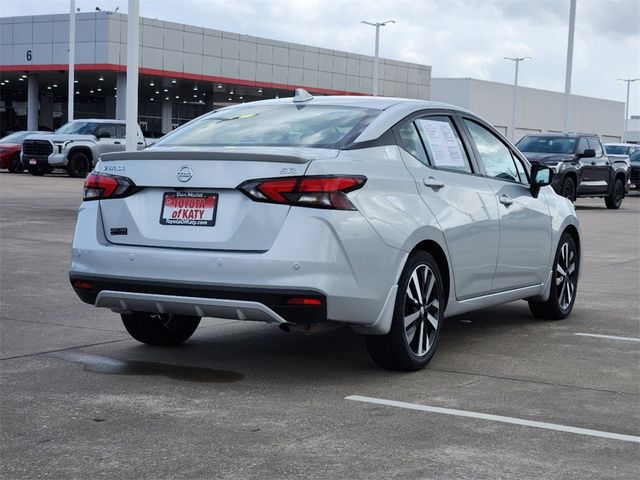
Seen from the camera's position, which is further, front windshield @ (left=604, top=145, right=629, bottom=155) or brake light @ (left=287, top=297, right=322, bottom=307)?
front windshield @ (left=604, top=145, right=629, bottom=155)

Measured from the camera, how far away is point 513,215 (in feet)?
26.1

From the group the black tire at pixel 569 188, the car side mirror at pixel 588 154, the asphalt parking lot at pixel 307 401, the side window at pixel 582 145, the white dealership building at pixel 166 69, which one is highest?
the white dealership building at pixel 166 69

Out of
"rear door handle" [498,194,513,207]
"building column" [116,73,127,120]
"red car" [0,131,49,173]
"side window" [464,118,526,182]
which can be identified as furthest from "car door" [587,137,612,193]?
"building column" [116,73,127,120]

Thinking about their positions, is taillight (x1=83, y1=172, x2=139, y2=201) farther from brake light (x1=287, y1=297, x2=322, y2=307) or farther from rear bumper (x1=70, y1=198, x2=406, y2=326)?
brake light (x1=287, y1=297, x2=322, y2=307)

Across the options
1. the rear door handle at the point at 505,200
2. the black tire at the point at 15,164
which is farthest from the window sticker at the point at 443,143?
the black tire at the point at 15,164

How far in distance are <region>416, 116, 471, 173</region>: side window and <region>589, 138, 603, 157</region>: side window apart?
20555 mm

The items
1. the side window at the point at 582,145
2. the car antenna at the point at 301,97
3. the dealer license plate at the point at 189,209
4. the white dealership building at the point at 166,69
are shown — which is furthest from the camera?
the white dealership building at the point at 166,69

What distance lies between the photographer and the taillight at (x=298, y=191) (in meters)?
5.98

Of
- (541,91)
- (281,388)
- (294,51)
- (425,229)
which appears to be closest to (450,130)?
(425,229)

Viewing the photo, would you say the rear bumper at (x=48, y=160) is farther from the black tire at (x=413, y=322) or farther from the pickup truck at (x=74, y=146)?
the black tire at (x=413, y=322)

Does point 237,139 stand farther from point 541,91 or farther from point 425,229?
point 541,91

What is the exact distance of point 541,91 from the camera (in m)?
97.7

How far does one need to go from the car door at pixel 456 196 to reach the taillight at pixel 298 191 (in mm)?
884

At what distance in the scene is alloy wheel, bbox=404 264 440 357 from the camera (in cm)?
662
